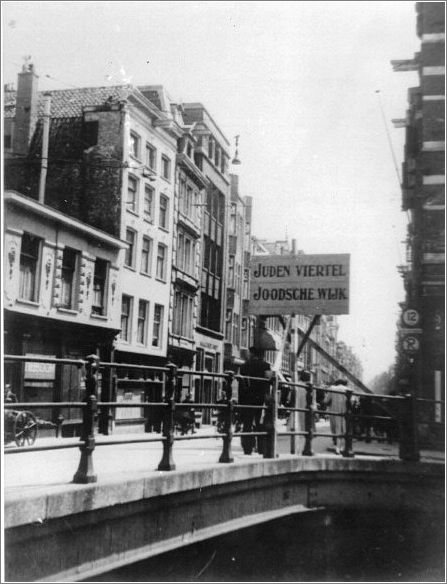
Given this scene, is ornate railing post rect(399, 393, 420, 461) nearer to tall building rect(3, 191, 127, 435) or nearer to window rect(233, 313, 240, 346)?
tall building rect(3, 191, 127, 435)

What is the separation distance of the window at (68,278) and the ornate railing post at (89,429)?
1456cm

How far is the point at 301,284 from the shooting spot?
353 inches

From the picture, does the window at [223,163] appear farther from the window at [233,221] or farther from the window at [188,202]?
the window at [188,202]

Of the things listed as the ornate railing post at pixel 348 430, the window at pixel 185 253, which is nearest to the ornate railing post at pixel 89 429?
the ornate railing post at pixel 348 430

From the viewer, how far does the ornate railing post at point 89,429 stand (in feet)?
16.3

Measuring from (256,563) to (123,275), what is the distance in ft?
57.7

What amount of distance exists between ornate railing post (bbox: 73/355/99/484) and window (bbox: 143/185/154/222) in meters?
Result: 21.2

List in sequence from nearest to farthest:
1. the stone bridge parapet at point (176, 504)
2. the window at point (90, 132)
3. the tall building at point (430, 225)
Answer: the stone bridge parapet at point (176, 504) → the tall building at point (430, 225) → the window at point (90, 132)

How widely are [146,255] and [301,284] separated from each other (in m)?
17.8

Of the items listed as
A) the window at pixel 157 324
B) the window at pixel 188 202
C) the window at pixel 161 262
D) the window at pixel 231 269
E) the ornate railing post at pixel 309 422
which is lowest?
the ornate railing post at pixel 309 422

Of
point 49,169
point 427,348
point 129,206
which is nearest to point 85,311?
point 129,206

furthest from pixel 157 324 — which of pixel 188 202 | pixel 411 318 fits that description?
pixel 411 318

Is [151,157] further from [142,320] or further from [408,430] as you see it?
[408,430]

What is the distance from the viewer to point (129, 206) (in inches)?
990
